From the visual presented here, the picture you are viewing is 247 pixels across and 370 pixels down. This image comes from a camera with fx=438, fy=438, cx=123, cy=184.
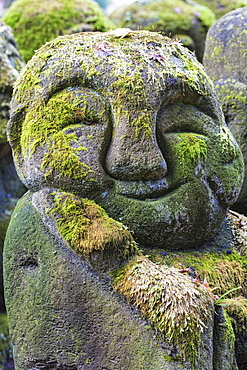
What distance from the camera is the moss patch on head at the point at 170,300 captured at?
1886 mm

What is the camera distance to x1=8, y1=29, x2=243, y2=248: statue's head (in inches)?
89.7

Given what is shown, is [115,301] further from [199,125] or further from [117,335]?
[199,125]

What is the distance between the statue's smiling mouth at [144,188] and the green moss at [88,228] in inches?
6.5

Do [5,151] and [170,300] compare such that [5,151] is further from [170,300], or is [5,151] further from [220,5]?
[220,5]

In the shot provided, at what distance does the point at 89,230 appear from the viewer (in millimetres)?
2117

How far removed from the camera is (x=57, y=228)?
7.16 ft

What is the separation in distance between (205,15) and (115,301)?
7.58 meters

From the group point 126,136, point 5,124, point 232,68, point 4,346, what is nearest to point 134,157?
point 126,136

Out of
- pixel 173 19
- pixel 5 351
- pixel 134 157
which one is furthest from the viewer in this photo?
pixel 173 19

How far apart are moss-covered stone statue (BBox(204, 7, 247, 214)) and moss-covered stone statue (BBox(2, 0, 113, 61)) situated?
319cm

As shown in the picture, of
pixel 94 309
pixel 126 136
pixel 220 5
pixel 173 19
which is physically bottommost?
pixel 220 5

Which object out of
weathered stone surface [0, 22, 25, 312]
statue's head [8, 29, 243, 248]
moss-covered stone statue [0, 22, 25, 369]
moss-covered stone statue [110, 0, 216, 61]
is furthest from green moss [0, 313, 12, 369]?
moss-covered stone statue [110, 0, 216, 61]

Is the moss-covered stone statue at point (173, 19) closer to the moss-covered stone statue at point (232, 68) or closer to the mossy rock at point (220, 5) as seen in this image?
the mossy rock at point (220, 5)

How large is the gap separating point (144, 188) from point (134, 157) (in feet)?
0.58
